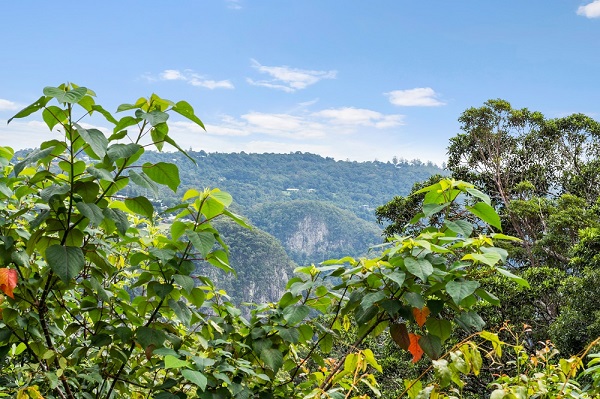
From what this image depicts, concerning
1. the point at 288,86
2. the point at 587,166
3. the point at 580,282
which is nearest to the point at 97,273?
the point at 580,282

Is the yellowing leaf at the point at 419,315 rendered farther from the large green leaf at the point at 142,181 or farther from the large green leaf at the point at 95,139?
the large green leaf at the point at 95,139

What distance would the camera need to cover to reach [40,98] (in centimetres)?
97

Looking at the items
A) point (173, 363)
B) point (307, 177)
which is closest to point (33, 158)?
point (173, 363)

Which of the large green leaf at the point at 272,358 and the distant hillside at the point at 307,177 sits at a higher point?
the distant hillside at the point at 307,177

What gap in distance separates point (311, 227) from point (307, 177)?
2972 centimetres

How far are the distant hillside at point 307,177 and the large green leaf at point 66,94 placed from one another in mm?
114437

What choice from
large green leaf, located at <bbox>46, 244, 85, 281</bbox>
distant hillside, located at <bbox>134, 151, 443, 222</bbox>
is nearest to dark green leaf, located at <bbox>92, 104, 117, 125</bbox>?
large green leaf, located at <bbox>46, 244, 85, 281</bbox>

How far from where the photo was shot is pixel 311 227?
106 metres

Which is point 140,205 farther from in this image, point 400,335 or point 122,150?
point 400,335

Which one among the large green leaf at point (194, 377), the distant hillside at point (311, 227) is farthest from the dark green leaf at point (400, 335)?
the distant hillside at point (311, 227)

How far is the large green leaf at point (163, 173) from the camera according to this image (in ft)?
3.38

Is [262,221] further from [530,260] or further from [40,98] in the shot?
[40,98]

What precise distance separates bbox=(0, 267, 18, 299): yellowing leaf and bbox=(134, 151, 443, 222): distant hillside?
4502 inches

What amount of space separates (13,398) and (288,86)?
4979 inches
